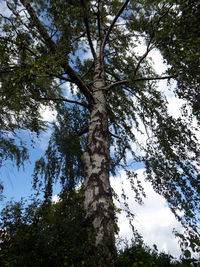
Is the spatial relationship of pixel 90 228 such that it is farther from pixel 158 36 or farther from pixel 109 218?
pixel 158 36

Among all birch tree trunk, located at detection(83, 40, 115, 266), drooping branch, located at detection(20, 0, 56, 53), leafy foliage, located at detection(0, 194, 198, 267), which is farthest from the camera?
drooping branch, located at detection(20, 0, 56, 53)

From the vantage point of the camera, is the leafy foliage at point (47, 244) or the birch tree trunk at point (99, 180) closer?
the leafy foliage at point (47, 244)

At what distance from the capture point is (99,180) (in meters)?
3.25

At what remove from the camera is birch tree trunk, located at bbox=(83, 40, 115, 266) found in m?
2.71

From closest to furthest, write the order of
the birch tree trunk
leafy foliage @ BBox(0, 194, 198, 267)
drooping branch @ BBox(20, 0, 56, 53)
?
leafy foliage @ BBox(0, 194, 198, 267), the birch tree trunk, drooping branch @ BBox(20, 0, 56, 53)

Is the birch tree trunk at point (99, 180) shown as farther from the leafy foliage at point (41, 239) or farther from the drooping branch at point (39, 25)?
the drooping branch at point (39, 25)

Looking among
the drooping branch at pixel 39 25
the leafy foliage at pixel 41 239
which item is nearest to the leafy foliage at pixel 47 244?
the leafy foliage at pixel 41 239

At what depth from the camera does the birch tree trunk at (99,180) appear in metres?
2.71

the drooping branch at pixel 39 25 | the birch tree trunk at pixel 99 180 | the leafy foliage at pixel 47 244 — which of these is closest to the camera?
the leafy foliage at pixel 47 244

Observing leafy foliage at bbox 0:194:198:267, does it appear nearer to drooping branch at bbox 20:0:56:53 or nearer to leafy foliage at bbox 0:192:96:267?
leafy foliage at bbox 0:192:96:267

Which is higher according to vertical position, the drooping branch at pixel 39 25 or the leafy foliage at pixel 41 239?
the drooping branch at pixel 39 25

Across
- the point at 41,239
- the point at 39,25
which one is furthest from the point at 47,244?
the point at 39,25

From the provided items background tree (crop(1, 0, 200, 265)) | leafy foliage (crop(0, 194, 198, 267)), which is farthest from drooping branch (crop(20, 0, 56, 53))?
leafy foliage (crop(0, 194, 198, 267))

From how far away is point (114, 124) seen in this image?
659 centimetres
